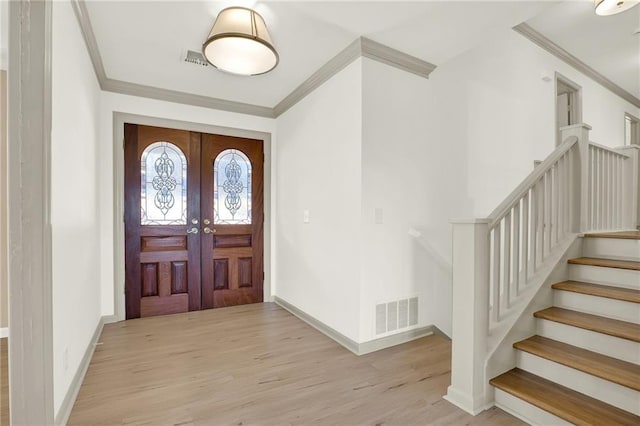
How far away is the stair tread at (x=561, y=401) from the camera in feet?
5.05

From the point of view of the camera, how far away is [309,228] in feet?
11.1

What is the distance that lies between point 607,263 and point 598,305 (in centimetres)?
40

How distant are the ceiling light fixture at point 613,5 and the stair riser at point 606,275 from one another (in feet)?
6.76

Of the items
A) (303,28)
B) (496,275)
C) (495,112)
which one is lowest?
(496,275)

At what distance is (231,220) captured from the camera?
396 centimetres

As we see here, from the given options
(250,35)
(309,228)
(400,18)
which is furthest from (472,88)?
(250,35)

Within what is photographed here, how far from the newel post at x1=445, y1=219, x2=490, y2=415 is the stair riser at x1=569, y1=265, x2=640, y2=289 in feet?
3.46

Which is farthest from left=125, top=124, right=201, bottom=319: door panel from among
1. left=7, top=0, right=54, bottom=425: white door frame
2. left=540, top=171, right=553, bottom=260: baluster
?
left=540, top=171, right=553, bottom=260: baluster

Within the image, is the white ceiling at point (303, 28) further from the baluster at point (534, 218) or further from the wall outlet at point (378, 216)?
the wall outlet at point (378, 216)

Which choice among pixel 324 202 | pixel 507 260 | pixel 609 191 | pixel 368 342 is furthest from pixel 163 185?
pixel 609 191

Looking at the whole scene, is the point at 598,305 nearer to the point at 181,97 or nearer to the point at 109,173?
the point at 181,97

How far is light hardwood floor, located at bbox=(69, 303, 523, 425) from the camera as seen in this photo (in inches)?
71.2

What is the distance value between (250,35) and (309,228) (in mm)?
1938

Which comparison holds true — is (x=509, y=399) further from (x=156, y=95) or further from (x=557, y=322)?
(x=156, y=95)
